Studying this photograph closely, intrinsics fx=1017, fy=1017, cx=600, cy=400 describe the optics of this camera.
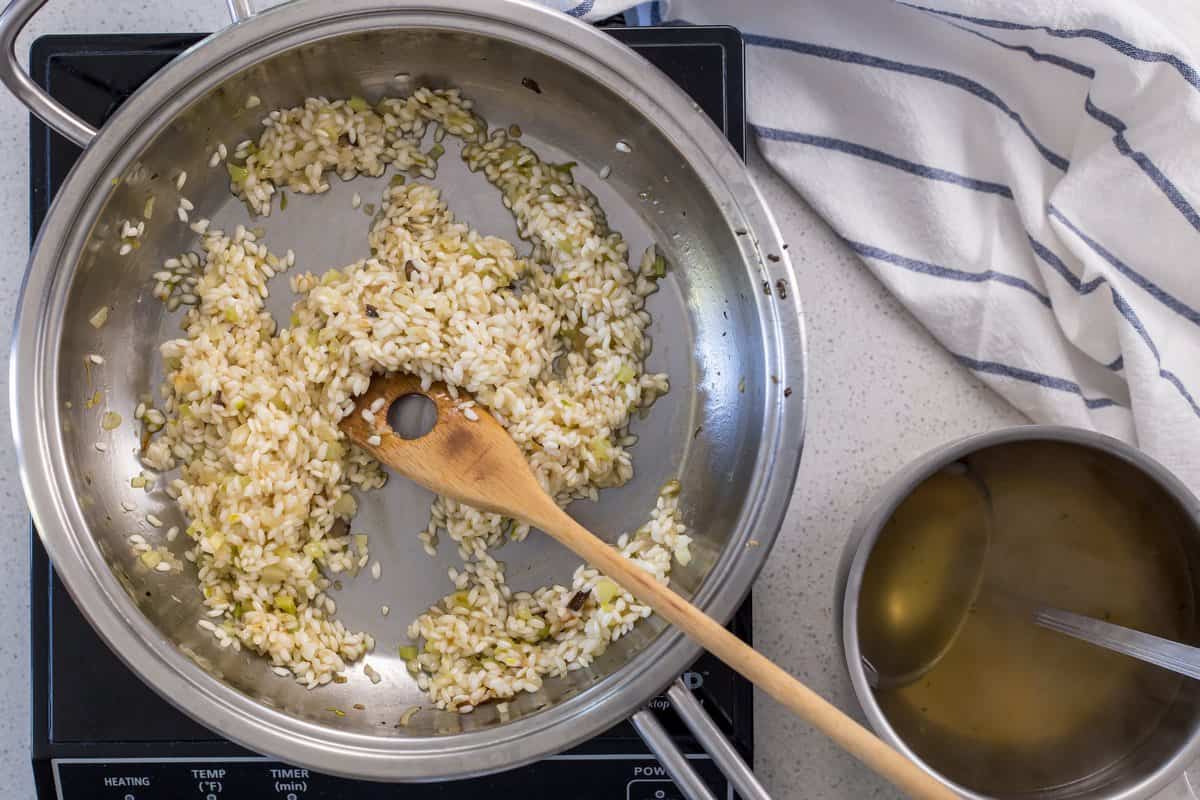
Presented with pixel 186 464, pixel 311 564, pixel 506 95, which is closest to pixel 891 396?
pixel 506 95

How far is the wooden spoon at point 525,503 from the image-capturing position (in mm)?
796

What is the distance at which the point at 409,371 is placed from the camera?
3.34ft

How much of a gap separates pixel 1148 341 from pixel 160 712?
1054 mm

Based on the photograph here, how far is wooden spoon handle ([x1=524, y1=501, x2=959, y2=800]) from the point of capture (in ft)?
2.56

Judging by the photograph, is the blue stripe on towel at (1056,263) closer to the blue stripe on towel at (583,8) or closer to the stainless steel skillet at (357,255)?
the stainless steel skillet at (357,255)

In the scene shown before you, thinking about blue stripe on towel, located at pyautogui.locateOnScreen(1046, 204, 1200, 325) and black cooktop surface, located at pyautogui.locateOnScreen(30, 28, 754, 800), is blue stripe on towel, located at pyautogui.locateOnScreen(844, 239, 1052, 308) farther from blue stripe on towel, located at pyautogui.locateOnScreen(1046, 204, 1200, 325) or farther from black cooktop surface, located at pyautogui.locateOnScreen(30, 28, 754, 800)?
black cooktop surface, located at pyautogui.locateOnScreen(30, 28, 754, 800)

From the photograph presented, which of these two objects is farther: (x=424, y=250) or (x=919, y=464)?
(x=424, y=250)

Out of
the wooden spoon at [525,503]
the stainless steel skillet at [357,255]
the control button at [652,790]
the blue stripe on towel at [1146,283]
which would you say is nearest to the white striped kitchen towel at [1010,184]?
the blue stripe on towel at [1146,283]

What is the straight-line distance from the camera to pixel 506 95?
1.06 meters

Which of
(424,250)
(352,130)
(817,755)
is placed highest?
(352,130)

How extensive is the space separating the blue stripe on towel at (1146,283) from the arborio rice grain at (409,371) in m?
0.45

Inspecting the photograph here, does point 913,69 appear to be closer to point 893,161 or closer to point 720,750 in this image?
point 893,161

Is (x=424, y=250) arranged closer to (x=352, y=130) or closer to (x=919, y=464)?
(x=352, y=130)

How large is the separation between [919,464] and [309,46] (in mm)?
669
